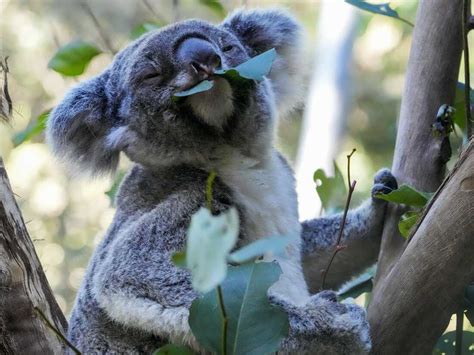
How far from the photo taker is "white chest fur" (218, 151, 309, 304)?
296 centimetres

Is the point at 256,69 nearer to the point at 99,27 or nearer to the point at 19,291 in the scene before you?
the point at 19,291

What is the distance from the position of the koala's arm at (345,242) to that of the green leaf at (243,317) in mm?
1297

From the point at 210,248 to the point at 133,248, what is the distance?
1.68 metres

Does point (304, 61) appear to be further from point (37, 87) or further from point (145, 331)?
point (37, 87)

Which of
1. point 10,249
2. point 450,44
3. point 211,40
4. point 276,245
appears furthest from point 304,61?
point 276,245

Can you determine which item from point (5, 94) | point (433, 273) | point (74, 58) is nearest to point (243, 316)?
point (433, 273)

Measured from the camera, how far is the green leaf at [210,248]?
1.05 metres

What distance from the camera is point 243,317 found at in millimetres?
1772

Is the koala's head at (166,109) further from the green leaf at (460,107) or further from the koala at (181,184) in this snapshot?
the green leaf at (460,107)

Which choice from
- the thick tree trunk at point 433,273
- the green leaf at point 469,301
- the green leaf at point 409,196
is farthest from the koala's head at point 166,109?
the green leaf at point 469,301

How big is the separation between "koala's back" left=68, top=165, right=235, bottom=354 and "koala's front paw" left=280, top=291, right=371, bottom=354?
0.37 m

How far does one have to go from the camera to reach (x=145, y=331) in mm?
2574

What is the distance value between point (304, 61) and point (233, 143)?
0.85 m

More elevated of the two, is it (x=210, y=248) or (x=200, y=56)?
(x=210, y=248)
